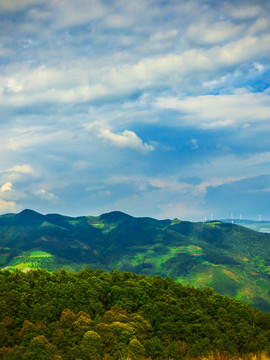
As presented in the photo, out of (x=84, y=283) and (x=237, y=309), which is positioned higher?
(x=84, y=283)

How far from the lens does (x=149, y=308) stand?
42062 mm

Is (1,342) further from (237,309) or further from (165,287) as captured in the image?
(237,309)

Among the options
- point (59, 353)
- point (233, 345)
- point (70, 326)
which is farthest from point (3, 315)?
point (233, 345)

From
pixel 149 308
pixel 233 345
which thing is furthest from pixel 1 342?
pixel 233 345

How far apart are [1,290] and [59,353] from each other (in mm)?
13800

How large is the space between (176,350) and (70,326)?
9.84 metres

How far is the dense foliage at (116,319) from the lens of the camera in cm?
3123

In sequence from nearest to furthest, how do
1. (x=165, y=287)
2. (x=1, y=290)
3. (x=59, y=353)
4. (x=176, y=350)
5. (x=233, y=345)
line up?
(x=59, y=353) < (x=176, y=350) < (x=233, y=345) < (x=1, y=290) < (x=165, y=287)

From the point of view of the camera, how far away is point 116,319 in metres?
36.5

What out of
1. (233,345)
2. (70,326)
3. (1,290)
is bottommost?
(233,345)

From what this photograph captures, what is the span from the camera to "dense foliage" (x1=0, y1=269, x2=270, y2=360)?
102 ft

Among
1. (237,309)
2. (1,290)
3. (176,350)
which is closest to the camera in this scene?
(176,350)

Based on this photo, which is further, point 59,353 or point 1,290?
point 1,290

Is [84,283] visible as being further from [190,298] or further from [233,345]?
[233,345]
